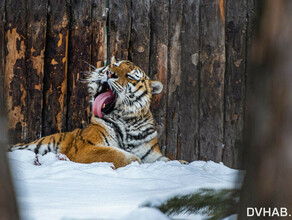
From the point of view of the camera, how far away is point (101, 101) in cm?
470

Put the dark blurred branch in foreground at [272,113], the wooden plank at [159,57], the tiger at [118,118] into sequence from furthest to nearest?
the wooden plank at [159,57]
the tiger at [118,118]
the dark blurred branch in foreground at [272,113]

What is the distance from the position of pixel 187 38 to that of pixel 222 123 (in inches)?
42.2

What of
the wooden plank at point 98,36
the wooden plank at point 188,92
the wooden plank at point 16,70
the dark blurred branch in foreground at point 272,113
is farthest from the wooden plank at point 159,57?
the dark blurred branch in foreground at point 272,113

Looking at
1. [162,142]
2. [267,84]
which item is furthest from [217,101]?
[267,84]

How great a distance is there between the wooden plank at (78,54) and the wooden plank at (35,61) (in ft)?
1.04

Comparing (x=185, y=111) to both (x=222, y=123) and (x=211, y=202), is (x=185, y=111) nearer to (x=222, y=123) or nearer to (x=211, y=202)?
(x=222, y=123)

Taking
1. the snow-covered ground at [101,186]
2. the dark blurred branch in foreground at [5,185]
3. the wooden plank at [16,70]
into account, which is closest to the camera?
→ the dark blurred branch in foreground at [5,185]

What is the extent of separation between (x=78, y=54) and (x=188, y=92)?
133cm

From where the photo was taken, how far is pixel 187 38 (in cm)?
516

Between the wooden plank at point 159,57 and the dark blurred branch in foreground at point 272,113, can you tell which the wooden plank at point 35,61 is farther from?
the dark blurred branch in foreground at point 272,113

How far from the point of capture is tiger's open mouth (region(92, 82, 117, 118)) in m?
4.69

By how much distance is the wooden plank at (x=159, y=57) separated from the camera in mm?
5082

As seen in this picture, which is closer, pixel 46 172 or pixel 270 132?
pixel 270 132

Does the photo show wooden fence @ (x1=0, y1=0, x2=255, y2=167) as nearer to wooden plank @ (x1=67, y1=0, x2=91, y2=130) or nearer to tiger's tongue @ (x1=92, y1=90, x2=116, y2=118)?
wooden plank @ (x1=67, y1=0, x2=91, y2=130)
